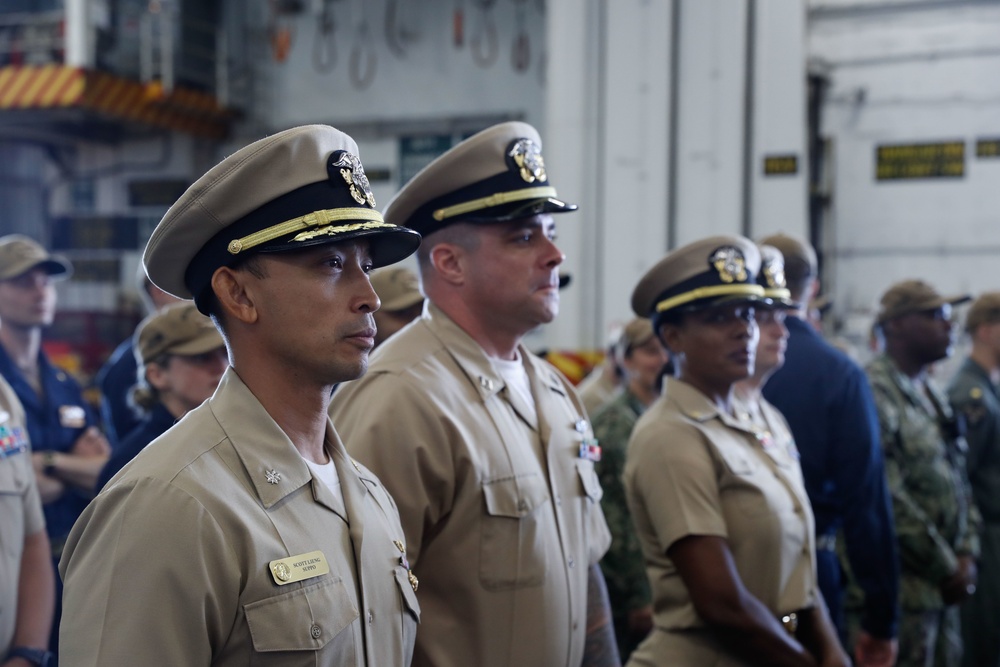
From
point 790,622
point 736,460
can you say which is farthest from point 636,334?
point 790,622

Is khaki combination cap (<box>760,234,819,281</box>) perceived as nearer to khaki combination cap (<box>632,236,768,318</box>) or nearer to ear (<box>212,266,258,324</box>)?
khaki combination cap (<box>632,236,768,318</box>)

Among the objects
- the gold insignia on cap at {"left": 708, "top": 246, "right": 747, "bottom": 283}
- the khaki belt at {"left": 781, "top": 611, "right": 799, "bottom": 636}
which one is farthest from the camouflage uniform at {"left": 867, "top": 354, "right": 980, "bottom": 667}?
the gold insignia on cap at {"left": 708, "top": 246, "right": 747, "bottom": 283}

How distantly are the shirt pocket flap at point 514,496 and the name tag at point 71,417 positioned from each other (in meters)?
2.48

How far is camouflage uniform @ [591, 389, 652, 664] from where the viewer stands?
3.90 m

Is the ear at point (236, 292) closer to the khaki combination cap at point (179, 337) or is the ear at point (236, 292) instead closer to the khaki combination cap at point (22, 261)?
the khaki combination cap at point (179, 337)

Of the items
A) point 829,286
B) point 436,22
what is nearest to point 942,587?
point 829,286

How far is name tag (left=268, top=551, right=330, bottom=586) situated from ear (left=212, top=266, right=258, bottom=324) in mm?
352

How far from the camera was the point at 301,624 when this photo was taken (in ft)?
4.51

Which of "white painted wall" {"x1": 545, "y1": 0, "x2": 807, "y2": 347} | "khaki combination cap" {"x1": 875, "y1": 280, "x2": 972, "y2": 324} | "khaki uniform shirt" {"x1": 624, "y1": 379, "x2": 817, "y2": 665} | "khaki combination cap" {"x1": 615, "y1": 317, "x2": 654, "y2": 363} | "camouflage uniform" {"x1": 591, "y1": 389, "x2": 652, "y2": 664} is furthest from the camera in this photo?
"white painted wall" {"x1": 545, "y1": 0, "x2": 807, "y2": 347}

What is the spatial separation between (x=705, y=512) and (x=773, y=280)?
34.8 inches

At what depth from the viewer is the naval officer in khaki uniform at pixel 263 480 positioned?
130cm

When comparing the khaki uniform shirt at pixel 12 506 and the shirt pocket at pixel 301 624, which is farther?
the khaki uniform shirt at pixel 12 506

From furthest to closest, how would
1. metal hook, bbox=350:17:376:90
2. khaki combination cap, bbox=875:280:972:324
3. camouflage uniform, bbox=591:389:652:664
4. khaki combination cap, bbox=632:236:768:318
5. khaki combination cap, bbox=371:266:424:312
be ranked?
metal hook, bbox=350:17:376:90
khaki combination cap, bbox=875:280:972:324
camouflage uniform, bbox=591:389:652:664
khaki combination cap, bbox=371:266:424:312
khaki combination cap, bbox=632:236:768:318

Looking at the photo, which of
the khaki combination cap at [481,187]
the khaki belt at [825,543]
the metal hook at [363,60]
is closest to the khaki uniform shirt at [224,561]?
the khaki combination cap at [481,187]
